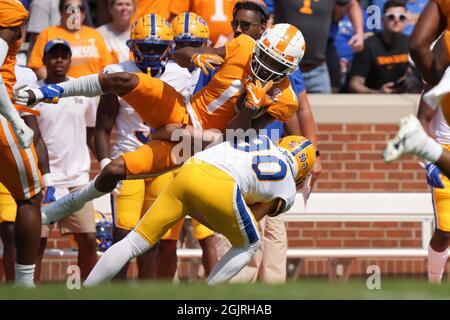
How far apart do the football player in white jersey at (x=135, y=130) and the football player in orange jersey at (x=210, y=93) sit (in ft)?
1.54

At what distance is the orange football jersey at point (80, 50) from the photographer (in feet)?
40.2

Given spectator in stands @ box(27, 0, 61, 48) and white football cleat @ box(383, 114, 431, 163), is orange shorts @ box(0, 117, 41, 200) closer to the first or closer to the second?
white football cleat @ box(383, 114, 431, 163)

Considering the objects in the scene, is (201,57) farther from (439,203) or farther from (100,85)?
(439,203)

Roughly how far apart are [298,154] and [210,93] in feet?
2.97

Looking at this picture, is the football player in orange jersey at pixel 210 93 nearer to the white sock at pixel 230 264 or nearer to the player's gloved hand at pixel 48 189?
the player's gloved hand at pixel 48 189

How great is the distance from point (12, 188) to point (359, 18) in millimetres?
4875

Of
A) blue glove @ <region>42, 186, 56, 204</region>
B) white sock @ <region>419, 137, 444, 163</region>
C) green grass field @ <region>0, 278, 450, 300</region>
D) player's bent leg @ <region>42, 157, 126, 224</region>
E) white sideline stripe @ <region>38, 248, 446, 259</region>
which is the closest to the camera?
green grass field @ <region>0, 278, 450, 300</region>

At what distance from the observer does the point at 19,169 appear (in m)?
9.56

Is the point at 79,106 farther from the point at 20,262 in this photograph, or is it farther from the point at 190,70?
the point at 20,262

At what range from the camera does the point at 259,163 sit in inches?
362

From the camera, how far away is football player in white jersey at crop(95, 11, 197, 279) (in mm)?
10789

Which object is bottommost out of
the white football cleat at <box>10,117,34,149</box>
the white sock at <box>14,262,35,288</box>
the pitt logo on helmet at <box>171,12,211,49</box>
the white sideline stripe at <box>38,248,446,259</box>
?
the white sideline stripe at <box>38,248,446,259</box>

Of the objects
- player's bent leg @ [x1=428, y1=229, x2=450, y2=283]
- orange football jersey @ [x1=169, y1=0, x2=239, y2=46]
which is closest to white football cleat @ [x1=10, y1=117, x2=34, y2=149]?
player's bent leg @ [x1=428, y1=229, x2=450, y2=283]

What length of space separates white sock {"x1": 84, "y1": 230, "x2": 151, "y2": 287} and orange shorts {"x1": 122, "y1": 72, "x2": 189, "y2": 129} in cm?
109
